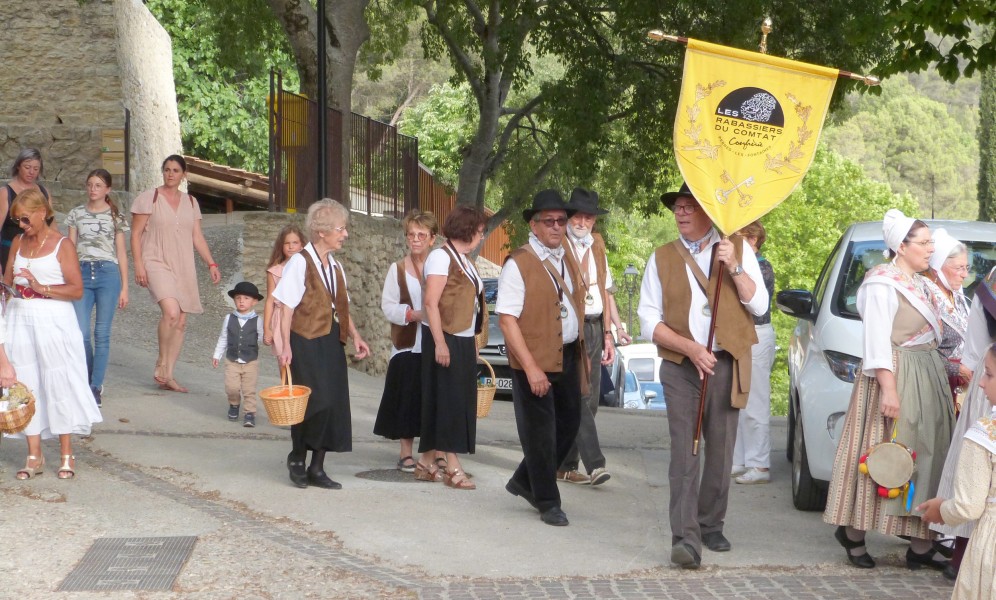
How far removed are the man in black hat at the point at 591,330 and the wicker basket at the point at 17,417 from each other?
334cm

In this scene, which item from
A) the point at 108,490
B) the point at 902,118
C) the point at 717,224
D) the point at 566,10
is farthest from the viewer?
the point at 902,118

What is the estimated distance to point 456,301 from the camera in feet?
26.3

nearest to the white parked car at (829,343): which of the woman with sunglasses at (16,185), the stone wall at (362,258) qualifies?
the woman with sunglasses at (16,185)

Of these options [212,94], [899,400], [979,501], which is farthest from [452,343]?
[212,94]

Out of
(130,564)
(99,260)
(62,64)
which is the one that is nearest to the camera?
(130,564)

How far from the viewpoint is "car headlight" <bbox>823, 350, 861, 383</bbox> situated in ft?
24.3

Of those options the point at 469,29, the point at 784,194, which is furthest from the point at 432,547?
the point at 469,29

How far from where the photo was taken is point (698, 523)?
652cm

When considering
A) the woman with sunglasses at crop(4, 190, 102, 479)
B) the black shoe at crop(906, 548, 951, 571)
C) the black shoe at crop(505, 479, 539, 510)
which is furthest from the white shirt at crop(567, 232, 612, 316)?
the woman with sunglasses at crop(4, 190, 102, 479)

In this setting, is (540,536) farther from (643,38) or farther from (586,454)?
(643,38)

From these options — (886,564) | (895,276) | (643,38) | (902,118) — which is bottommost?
(886,564)

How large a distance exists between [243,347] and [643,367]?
74.8 ft

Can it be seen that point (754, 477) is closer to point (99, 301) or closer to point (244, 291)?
point (244, 291)

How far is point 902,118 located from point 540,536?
9495 centimetres
